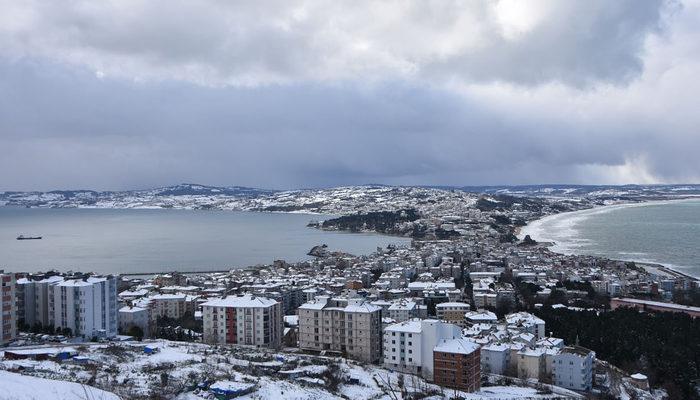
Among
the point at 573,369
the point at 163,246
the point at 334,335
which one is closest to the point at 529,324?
the point at 573,369

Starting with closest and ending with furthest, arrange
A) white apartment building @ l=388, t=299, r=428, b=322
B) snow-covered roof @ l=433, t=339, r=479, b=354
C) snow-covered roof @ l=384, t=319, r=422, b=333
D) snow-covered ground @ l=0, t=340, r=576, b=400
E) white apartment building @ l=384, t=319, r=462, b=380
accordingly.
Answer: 1. snow-covered ground @ l=0, t=340, r=576, b=400
2. snow-covered roof @ l=433, t=339, r=479, b=354
3. white apartment building @ l=384, t=319, r=462, b=380
4. snow-covered roof @ l=384, t=319, r=422, b=333
5. white apartment building @ l=388, t=299, r=428, b=322

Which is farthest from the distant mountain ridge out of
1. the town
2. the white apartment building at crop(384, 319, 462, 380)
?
the white apartment building at crop(384, 319, 462, 380)

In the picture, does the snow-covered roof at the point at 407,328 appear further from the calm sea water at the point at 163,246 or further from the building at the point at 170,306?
Answer: the calm sea water at the point at 163,246

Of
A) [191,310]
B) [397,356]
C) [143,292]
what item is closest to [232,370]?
[397,356]

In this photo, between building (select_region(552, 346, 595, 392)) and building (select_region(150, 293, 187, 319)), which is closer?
building (select_region(552, 346, 595, 392))

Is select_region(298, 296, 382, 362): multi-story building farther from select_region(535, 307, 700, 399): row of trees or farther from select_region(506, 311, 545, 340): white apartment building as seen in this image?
select_region(535, 307, 700, 399): row of trees

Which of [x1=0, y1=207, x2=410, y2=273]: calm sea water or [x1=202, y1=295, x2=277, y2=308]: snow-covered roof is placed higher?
[x1=202, y1=295, x2=277, y2=308]: snow-covered roof
